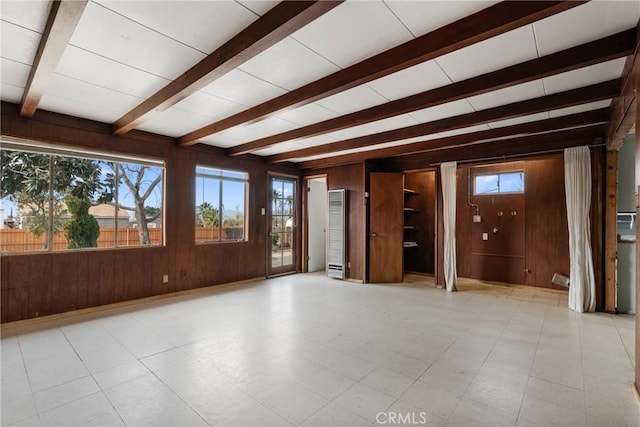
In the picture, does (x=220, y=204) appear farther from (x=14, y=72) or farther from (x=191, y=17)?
(x=191, y=17)

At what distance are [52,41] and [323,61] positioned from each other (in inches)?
74.9

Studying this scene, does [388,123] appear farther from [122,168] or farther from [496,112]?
[122,168]

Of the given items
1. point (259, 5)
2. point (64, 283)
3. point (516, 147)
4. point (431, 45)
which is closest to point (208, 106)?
point (259, 5)

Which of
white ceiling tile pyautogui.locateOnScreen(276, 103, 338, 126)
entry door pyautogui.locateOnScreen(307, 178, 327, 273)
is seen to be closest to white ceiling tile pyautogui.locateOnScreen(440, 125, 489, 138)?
white ceiling tile pyautogui.locateOnScreen(276, 103, 338, 126)

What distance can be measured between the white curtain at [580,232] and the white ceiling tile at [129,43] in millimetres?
5079

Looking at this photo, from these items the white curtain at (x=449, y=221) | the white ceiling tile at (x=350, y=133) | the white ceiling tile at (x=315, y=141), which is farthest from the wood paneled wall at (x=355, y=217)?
the white curtain at (x=449, y=221)

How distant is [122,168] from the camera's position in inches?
175

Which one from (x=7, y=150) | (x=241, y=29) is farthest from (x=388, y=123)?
(x=7, y=150)

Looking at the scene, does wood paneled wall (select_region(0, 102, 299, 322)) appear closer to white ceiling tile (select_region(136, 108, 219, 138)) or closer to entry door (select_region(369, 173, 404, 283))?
white ceiling tile (select_region(136, 108, 219, 138))

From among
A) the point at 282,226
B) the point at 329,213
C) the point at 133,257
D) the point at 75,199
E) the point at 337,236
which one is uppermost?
the point at 75,199

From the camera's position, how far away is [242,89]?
9.85 ft

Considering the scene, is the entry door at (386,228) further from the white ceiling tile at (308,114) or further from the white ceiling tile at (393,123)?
the white ceiling tile at (308,114)

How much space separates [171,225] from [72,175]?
1424 mm

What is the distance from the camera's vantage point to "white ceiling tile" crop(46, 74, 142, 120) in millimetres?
2918
